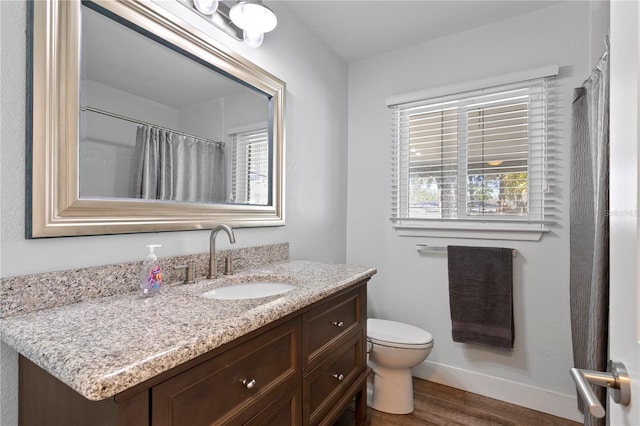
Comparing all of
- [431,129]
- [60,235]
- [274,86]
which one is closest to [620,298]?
[60,235]

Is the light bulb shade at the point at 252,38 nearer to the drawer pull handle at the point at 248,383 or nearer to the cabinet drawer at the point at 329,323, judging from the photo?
the cabinet drawer at the point at 329,323

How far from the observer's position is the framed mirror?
0.92 metres

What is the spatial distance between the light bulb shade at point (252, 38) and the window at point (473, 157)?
1.24m

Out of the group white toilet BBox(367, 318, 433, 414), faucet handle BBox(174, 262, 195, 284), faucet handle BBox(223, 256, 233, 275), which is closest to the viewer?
faucet handle BBox(174, 262, 195, 284)

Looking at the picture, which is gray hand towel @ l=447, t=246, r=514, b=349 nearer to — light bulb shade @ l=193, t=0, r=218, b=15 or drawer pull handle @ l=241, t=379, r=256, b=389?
drawer pull handle @ l=241, t=379, r=256, b=389

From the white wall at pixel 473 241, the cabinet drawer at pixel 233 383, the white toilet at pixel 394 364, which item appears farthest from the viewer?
the white wall at pixel 473 241

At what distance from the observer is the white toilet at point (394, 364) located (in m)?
1.79

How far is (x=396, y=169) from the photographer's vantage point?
244 cm

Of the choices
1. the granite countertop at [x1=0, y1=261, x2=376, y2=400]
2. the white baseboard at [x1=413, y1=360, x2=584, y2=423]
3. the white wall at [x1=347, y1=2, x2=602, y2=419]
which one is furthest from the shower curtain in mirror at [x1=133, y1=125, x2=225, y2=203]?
the white baseboard at [x1=413, y1=360, x2=584, y2=423]

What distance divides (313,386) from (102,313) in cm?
78

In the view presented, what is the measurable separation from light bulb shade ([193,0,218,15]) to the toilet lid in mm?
1889

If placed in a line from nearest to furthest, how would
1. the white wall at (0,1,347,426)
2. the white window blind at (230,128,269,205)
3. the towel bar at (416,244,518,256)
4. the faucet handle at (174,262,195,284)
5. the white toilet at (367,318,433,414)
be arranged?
the white wall at (0,1,347,426)
the faucet handle at (174,262,195,284)
the white window blind at (230,128,269,205)
the white toilet at (367,318,433,414)
the towel bar at (416,244,518,256)

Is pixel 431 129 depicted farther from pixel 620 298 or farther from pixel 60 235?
pixel 60 235

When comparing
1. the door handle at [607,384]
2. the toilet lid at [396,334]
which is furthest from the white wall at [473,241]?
the door handle at [607,384]
